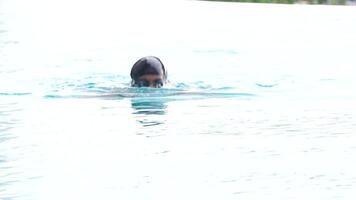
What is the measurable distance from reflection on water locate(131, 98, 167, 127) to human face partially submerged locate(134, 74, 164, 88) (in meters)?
0.17

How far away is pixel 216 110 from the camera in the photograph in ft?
32.0

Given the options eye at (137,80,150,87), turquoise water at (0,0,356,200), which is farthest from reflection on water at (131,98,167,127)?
eye at (137,80,150,87)

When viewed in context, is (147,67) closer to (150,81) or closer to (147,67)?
(147,67)

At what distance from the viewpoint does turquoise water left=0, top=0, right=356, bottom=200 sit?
6.60m

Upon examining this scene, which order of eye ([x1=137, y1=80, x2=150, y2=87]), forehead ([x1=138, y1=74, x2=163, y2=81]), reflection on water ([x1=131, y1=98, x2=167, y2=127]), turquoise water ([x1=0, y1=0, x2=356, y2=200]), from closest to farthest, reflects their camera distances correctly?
1. turquoise water ([x1=0, y1=0, x2=356, y2=200])
2. reflection on water ([x1=131, y1=98, x2=167, y2=127])
3. forehead ([x1=138, y1=74, x2=163, y2=81])
4. eye ([x1=137, y1=80, x2=150, y2=87])

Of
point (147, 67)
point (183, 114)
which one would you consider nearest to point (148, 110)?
point (183, 114)

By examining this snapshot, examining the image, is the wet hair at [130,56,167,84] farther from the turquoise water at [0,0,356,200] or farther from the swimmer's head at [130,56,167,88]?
the turquoise water at [0,0,356,200]

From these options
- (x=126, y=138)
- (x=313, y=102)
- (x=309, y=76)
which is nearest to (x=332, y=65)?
(x=309, y=76)

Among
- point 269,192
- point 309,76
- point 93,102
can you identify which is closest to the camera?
point 269,192

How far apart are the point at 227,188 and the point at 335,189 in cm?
62

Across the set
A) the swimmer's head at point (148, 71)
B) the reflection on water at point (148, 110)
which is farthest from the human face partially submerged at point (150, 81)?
the reflection on water at point (148, 110)

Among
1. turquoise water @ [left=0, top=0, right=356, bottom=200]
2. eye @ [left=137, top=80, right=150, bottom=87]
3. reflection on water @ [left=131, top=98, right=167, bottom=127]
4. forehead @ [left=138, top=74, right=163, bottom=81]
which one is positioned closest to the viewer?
turquoise water @ [left=0, top=0, right=356, bottom=200]

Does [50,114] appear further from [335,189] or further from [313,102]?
[335,189]

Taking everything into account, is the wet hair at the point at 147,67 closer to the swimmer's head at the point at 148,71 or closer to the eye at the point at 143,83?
the swimmer's head at the point at 148,71
